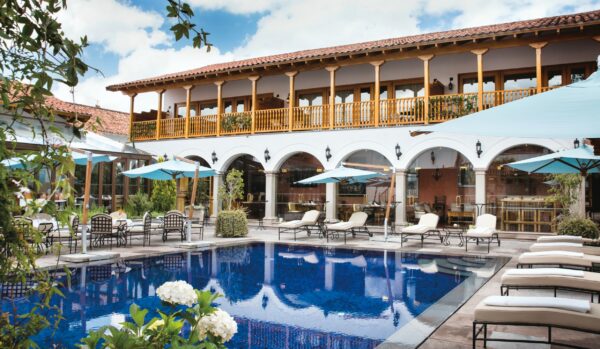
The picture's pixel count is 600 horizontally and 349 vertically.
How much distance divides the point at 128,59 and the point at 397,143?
47.8 metres

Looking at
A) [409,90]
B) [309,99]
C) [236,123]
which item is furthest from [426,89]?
[236,123]

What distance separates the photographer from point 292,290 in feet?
27.2

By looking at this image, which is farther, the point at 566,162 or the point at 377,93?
the point at 377,93

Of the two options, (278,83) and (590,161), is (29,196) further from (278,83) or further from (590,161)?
(278,83)

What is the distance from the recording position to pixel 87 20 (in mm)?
2352

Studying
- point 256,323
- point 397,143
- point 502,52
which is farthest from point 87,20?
point 502,52

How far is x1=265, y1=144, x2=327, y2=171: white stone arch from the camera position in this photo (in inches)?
741

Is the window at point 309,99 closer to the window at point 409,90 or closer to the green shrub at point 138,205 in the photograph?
the window at point 409,90

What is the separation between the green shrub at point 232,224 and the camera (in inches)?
605

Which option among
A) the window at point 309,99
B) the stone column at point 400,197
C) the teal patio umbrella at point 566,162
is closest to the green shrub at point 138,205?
the window at point 309,99

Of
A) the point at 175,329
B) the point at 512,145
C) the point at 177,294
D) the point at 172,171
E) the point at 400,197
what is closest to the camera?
the point at 175,329

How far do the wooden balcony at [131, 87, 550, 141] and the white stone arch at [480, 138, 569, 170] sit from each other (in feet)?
4.63

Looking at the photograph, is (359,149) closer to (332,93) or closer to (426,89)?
(332,93)

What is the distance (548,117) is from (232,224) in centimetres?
1209
